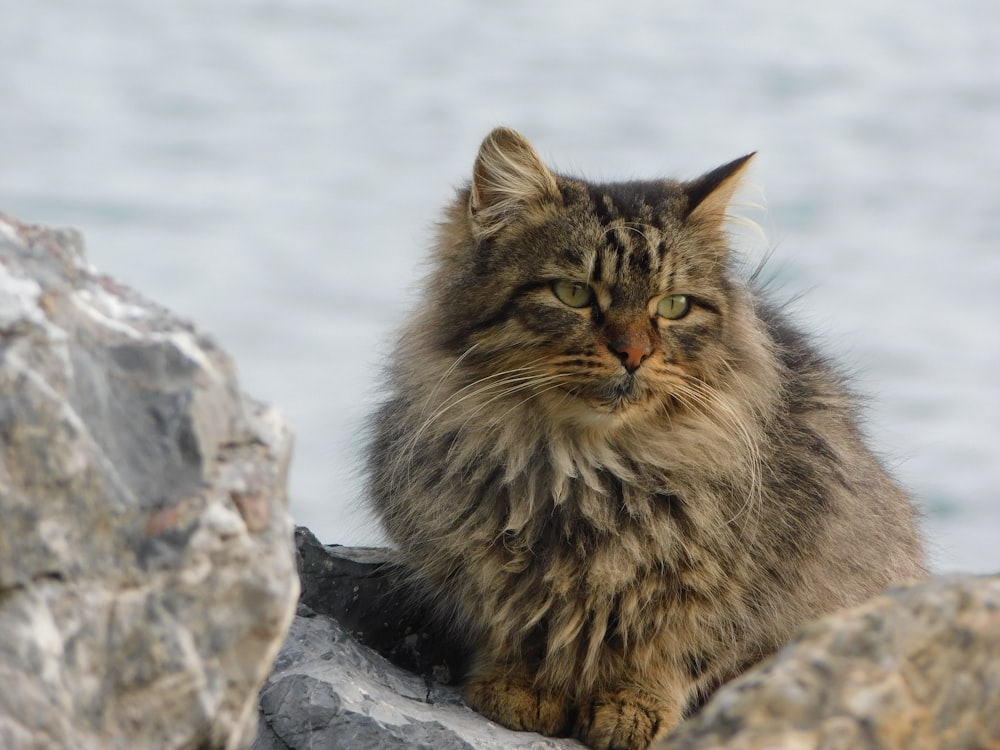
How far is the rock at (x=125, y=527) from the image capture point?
157 cm

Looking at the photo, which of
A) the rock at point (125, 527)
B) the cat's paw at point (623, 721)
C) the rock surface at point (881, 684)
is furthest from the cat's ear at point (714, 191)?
the rock at point (125, 527)

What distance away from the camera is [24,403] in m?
1.59

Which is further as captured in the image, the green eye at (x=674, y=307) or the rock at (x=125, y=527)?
the green eye at (x=674, y=307)

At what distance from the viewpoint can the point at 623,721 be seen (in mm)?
3102

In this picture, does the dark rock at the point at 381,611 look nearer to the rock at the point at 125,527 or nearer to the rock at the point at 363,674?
the rock at the point at 363,674

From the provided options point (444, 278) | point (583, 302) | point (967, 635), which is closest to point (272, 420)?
point (967, 635)

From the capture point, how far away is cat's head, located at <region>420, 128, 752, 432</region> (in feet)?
10.3

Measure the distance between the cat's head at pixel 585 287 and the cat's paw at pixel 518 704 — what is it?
0.73m

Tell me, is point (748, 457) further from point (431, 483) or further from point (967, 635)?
point (967, 635)

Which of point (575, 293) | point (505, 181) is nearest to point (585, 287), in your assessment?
point (575, 293)

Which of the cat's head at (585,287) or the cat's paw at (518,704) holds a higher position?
the cat's head at (585,287)

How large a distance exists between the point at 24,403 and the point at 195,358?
0.82 ft

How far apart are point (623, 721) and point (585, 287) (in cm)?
110

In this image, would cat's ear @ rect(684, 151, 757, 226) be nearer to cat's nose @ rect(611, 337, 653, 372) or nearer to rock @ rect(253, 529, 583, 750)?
cat's nose @ rect(611, 337, 653, 372)
